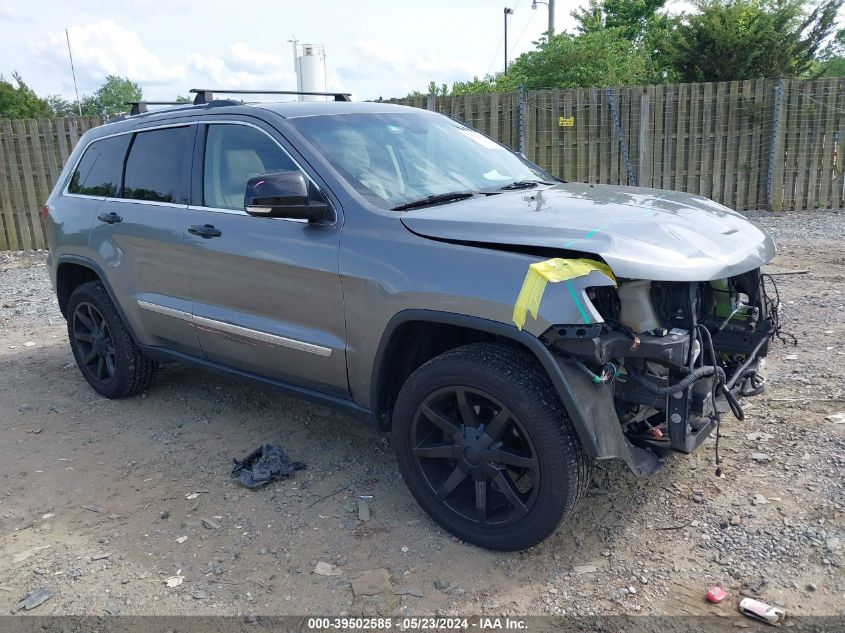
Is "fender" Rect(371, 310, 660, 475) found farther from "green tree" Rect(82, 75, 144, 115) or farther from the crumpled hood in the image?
"green tree" Rect(82, 75, 144, 115)

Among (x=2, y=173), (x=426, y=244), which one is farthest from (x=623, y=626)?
(x=2, y=173)

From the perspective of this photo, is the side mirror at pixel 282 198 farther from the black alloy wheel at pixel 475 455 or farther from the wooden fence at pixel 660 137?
the wooden fence at pixel 660 137

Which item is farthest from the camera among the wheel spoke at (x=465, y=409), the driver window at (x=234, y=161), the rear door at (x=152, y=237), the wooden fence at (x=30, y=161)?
the wooden fence at (x=30, y=161)

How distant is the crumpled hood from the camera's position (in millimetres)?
2772

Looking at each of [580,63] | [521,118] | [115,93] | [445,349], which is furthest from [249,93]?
[115,93]

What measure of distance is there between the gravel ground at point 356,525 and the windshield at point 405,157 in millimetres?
1554

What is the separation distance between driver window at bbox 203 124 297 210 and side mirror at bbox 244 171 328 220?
0.38 metres

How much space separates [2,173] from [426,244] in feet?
36.0

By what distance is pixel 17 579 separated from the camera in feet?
10.4

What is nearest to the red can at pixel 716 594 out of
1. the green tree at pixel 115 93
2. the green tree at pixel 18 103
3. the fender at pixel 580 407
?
the fender at pixel 580 407

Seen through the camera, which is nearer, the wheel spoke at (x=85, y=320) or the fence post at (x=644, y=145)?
the wheel spoke at (x=85, y=320)

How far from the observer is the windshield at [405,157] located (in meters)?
3.62

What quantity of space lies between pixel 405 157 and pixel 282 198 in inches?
34.4

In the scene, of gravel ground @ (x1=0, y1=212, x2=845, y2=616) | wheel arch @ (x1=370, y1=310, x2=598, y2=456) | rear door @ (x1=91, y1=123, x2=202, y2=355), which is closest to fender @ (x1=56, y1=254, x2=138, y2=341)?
rear door @ (x1=91, y1=123, x2=202, y2=355)
